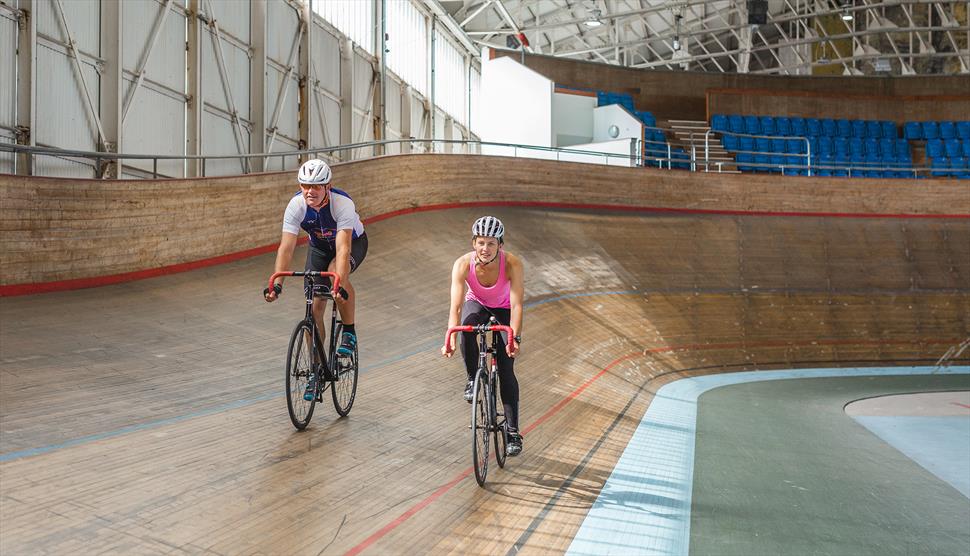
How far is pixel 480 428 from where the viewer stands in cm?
417

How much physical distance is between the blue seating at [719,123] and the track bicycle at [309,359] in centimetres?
1852

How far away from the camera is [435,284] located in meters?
10.4

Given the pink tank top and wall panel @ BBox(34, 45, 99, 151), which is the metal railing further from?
the pink tank top

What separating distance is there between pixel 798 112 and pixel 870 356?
11.4 m

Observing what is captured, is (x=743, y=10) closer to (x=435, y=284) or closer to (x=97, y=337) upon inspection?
(x=435, y=284)

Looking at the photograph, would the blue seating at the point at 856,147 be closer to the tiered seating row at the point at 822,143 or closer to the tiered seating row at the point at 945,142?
the tiered seating row at the point at 822,143

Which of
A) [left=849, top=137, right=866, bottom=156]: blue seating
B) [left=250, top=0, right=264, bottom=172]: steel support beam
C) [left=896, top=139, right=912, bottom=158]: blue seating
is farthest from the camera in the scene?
[left=896, top=139, right=912, bottom=158]: blue seating

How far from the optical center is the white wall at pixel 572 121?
19203 millimetres

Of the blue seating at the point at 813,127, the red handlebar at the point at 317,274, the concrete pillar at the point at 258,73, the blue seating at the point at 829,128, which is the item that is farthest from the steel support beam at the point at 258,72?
the blue seating at the point at 829,128

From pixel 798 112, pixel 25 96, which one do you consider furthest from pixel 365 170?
pixel 798 112

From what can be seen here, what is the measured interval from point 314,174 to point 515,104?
49.8ft

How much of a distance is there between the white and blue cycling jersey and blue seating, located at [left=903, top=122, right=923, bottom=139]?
848 inches

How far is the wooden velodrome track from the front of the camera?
339cm

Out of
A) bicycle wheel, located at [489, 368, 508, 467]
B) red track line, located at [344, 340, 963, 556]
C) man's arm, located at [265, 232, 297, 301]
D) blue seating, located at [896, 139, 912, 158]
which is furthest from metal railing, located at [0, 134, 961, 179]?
bicycle wheel, located at [489, 368, 508, 467]
